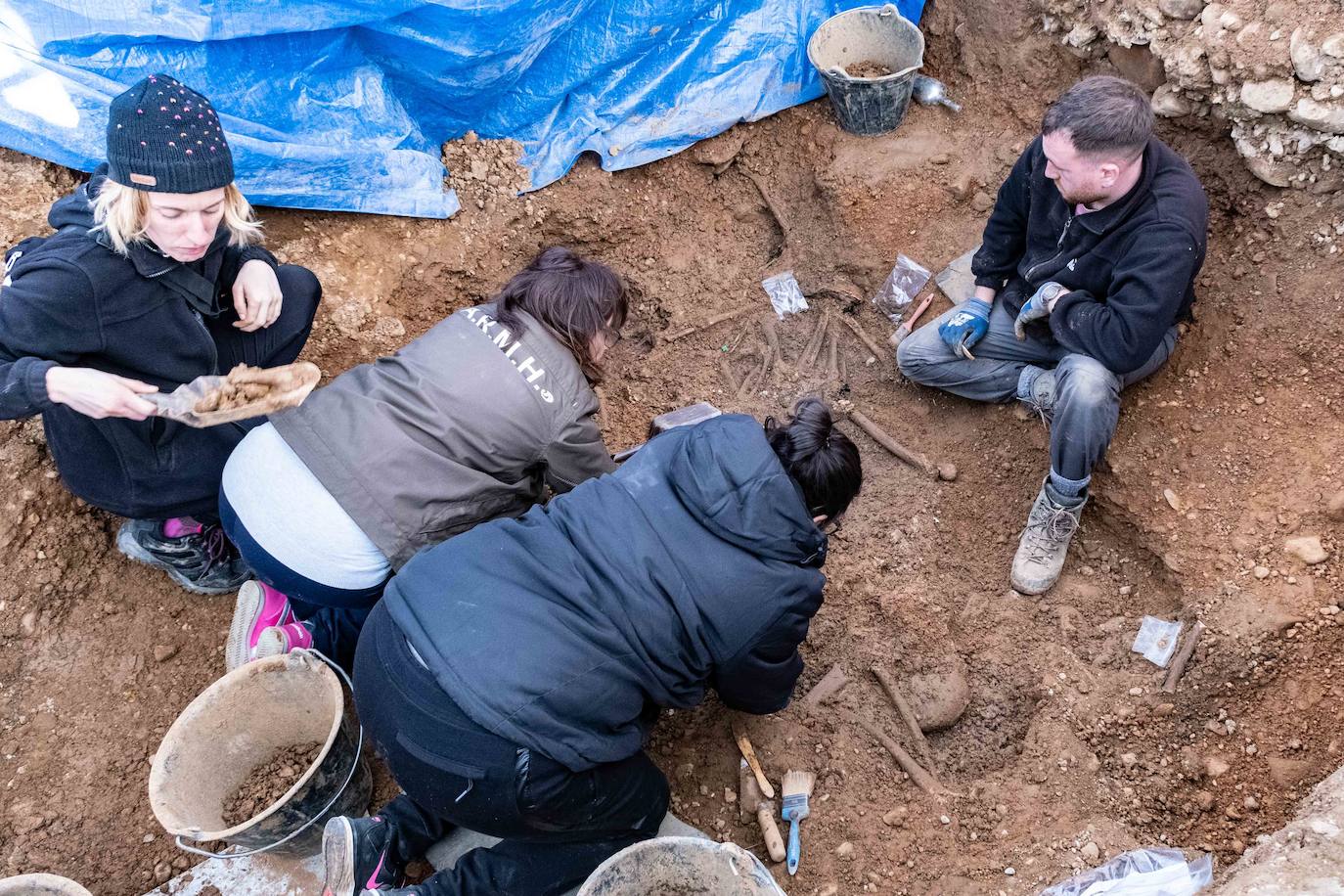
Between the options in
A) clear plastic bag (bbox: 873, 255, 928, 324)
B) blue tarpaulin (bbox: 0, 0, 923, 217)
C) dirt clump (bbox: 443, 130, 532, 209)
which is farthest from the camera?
clear plastic bag (bbox: 873, 255, 928, 324)

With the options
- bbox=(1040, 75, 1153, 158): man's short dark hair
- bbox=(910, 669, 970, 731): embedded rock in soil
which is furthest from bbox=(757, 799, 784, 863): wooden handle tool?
bbox=(1040, 75, 1153, 158): man's short dark hair

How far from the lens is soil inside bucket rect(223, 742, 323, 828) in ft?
10.8

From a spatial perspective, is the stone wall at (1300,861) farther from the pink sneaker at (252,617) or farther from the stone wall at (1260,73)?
the pink sneaker at (252,617)

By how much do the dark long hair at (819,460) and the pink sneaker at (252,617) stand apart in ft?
6.62

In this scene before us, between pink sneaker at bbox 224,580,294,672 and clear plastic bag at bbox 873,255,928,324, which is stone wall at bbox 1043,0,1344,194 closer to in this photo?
clear plastic bag at bbox 873,255,928,324

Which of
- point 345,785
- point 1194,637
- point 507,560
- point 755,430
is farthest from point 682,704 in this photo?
point 1194,637

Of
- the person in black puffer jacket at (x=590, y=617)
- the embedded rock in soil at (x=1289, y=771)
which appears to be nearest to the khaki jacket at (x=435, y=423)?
the person in black puffer jacket at (x=590, y=617)

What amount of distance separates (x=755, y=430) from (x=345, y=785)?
194 cm

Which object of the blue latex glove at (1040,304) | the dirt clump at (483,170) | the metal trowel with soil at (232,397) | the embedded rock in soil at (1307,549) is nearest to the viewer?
the metal trowel with soil at (232,397)

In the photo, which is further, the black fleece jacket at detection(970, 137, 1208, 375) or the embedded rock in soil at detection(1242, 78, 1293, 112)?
the embedded rock in soil at detection(1242, 78, 1293, 112)

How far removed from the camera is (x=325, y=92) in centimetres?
427

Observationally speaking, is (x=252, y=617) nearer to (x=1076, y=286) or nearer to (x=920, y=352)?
(x=920, y=352)

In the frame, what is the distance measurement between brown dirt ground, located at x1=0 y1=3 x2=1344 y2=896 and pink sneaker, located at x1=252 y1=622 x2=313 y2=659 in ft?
1.99

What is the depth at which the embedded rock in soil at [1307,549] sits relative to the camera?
344 centimetres
